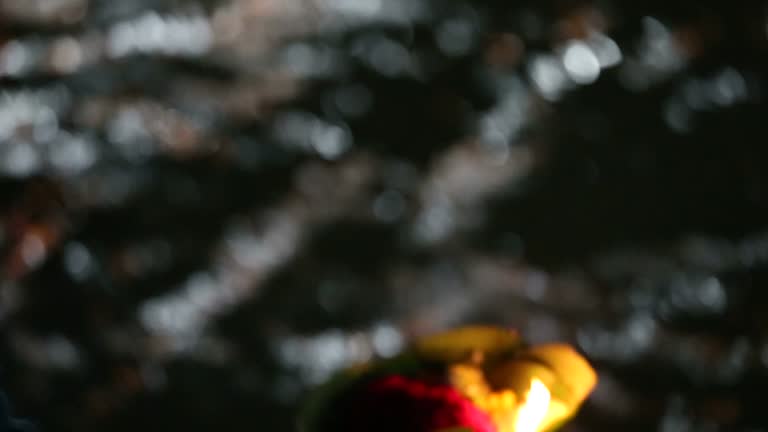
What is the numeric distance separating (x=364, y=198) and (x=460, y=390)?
226mm

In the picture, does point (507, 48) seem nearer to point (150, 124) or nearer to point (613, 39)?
point (613, 39)

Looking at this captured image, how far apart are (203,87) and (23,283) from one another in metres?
0.24

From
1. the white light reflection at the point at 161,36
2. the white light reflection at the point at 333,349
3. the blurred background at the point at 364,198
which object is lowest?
the white light reflection at the point at 333,349

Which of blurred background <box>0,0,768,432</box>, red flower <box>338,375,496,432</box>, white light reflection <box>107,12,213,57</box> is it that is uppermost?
white light reflection <box>107,12,213,57</box>

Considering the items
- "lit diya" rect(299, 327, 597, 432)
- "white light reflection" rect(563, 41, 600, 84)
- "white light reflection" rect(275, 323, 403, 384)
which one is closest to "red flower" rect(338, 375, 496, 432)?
"lit diya" rect(299, 327, 597, 432)

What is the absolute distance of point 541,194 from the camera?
0.68 metres

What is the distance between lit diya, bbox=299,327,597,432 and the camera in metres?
0.52

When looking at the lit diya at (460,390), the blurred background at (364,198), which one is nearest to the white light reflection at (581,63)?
the blurred background at (364,198)

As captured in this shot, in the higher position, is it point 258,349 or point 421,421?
point 258,349

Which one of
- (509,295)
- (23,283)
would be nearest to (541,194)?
(509,295)

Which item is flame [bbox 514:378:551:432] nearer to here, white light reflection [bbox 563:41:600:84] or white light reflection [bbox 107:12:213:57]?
white light reflection [bbox 563:41:600:84]

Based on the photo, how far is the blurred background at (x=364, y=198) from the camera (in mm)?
659

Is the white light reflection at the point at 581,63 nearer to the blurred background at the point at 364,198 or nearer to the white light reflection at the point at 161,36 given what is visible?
the blurred background at the point at 364,198

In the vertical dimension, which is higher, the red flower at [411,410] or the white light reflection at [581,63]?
the white light reflection at [581,63]
